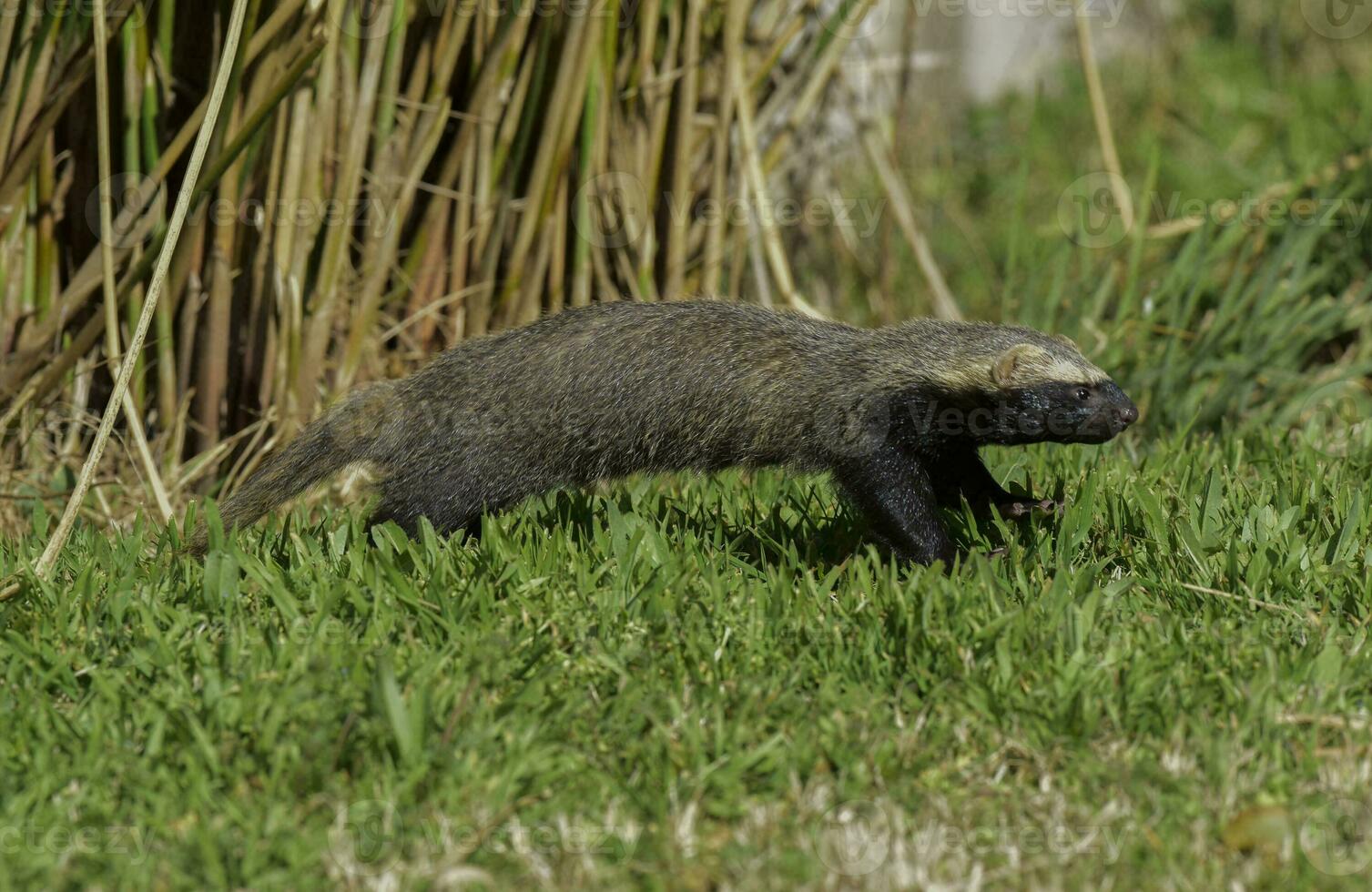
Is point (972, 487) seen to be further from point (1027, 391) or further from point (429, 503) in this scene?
point (429, 503)

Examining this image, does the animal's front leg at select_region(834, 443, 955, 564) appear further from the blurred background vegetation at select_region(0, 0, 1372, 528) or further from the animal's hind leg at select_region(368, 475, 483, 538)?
the blurred background vegetation at select_region(0, 0, 1372, 528)

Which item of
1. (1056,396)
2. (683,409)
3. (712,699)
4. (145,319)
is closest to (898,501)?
(1056,396)

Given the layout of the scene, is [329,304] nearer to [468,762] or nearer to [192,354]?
[192,354]

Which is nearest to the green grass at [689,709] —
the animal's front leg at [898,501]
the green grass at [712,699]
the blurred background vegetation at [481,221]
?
the green grass at [712,699]

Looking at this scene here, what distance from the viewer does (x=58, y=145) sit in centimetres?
467

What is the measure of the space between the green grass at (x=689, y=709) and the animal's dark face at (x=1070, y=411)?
6.9 inches

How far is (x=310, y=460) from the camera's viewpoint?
4.29 metres

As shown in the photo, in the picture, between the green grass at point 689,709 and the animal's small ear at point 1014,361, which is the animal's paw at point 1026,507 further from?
the animal's small ear at point 1014,361

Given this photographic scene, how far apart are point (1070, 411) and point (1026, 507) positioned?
296mm

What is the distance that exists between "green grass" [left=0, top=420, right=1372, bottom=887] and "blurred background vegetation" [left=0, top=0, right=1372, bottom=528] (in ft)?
3.26

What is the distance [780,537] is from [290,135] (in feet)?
6.46

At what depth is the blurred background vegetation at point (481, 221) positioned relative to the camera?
14.5 feet

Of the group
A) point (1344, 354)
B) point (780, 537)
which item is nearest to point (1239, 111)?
point (1344, 354)

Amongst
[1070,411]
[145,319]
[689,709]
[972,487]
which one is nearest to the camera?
[689,709]
